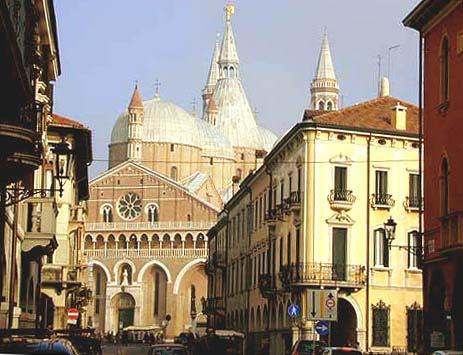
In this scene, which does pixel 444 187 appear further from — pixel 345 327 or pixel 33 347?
pixel 345 327

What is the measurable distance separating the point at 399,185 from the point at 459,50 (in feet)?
56.9

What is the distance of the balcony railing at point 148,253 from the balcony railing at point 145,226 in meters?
2.32

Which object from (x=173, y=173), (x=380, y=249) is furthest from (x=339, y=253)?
(x=173, y=173)

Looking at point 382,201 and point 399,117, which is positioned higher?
point 399,117

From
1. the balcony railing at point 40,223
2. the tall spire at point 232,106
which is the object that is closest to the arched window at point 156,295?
the tall spire at point 232,106

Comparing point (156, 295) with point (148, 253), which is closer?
point (148, 253)

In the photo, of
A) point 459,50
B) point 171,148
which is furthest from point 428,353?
point 171,148

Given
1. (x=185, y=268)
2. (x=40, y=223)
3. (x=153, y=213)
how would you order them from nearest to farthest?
(x=40, y=223)
(x=185, y=268)
(x=153, y=213)

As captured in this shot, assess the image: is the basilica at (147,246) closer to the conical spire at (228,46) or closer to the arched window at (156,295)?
the arched window at (156,295)

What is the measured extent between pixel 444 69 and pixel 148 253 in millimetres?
95056

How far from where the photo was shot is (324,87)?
160 meters

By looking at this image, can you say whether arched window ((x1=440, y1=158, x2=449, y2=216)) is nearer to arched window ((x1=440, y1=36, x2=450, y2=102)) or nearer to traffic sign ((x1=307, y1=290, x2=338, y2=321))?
arched window ((x1=440, y1=36, x2=450, y2=102))

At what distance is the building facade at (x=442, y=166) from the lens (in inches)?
1068

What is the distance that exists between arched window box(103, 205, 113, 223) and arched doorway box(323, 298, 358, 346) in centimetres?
8108
